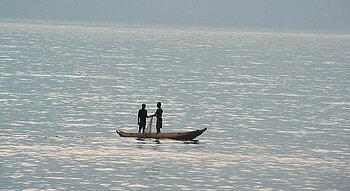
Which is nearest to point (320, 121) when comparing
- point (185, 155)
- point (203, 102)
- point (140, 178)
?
point (203, 102)

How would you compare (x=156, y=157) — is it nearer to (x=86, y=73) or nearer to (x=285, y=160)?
(x=285, y=160)

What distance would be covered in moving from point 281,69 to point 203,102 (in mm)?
63166

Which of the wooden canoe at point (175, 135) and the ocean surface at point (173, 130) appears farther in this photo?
the wooden canoe at point (175, 135)

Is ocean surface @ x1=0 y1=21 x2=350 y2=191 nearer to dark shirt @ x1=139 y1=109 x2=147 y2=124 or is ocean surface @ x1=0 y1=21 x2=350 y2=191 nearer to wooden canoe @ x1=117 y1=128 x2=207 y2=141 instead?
wooden canoe @ x1=117 y1=128 x2=207 y2=141

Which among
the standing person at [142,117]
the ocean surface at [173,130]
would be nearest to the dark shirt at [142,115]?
the standing person at [142,117]

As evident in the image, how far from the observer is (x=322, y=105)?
284 feet

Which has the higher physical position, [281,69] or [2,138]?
[281,69]

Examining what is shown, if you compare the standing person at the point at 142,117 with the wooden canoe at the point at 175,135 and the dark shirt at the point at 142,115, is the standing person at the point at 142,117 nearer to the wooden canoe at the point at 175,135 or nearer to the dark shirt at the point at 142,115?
the dark shirt at the point at 142,115

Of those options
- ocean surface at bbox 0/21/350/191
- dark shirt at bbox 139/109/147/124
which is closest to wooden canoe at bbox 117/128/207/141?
ocean surface at bbox 0/21/350/191

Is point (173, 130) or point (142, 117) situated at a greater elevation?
point (142, 117)

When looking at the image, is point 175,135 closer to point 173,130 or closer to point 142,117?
point 142,117

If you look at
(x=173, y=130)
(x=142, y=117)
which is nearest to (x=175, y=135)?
(x=142, y=117)

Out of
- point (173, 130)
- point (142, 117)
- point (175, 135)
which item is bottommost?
point (175, 135)

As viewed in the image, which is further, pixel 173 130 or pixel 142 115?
pixel 173 130
